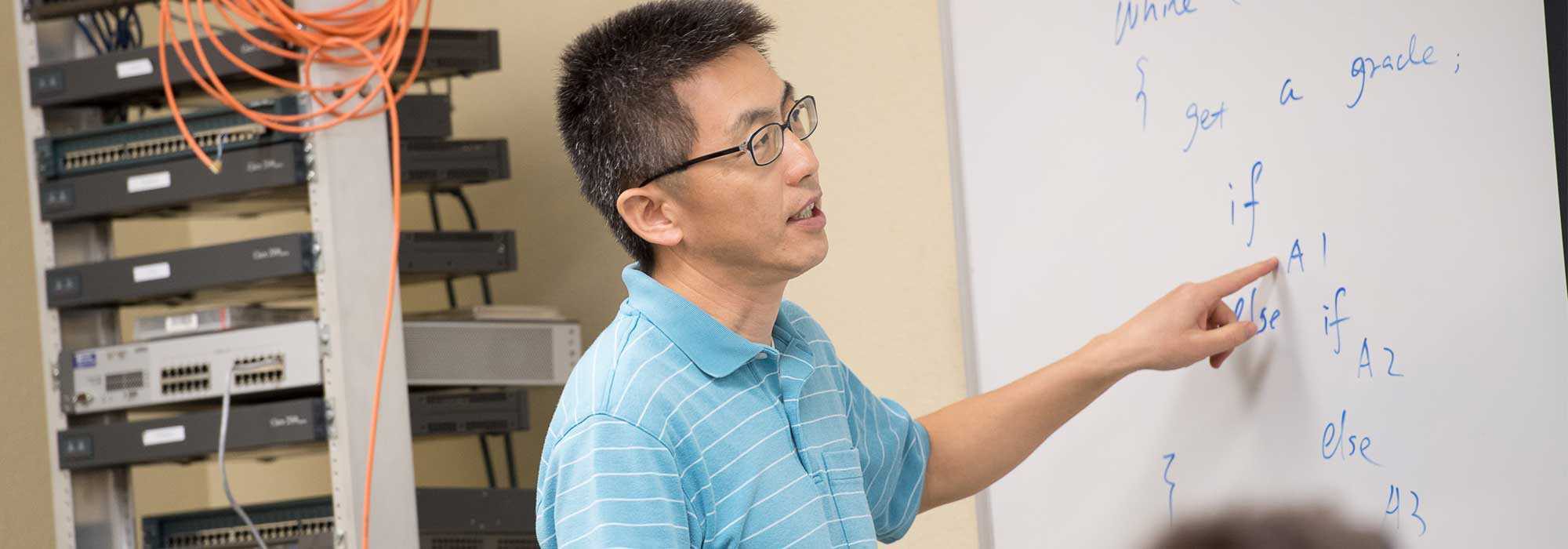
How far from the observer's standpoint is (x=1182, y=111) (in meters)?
A: 1.53

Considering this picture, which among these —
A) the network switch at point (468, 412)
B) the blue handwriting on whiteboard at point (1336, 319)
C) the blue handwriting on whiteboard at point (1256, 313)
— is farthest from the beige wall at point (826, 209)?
the blue handwriting on whiteboard at point (1336, 319)

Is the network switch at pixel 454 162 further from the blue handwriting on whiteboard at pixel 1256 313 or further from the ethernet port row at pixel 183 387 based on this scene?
the blue handwriting on whiteboard at pixel 1256 313

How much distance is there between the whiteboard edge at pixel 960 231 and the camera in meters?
1.83

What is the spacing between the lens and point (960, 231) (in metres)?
1.83

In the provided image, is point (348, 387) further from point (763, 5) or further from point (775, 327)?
point (775, 327)

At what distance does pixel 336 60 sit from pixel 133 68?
0.39 meters

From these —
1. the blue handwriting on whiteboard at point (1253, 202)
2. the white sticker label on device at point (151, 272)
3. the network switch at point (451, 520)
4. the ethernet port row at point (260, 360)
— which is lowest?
the network switch at point (451, 520)

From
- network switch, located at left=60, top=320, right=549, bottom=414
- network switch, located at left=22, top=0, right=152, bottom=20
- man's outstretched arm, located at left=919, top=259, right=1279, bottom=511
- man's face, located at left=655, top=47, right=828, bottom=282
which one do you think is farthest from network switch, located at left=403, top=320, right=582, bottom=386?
man's face, located at left=655, top=47, right=828, bottom=282

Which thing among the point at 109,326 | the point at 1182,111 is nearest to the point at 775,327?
the point at 1182,111

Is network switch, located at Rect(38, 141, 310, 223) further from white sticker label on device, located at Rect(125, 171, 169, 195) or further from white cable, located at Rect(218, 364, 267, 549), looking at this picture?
white cable, located at Rect(218, 364, 267, 549)

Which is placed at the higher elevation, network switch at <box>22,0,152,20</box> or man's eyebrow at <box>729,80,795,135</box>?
network switch at <box>22,0,152,20</box>

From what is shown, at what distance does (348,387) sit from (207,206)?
0.43 m

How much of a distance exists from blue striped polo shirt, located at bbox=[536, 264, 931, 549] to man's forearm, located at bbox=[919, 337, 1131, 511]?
0.19 metres

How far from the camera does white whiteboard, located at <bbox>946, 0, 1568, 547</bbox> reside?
1266 mm
